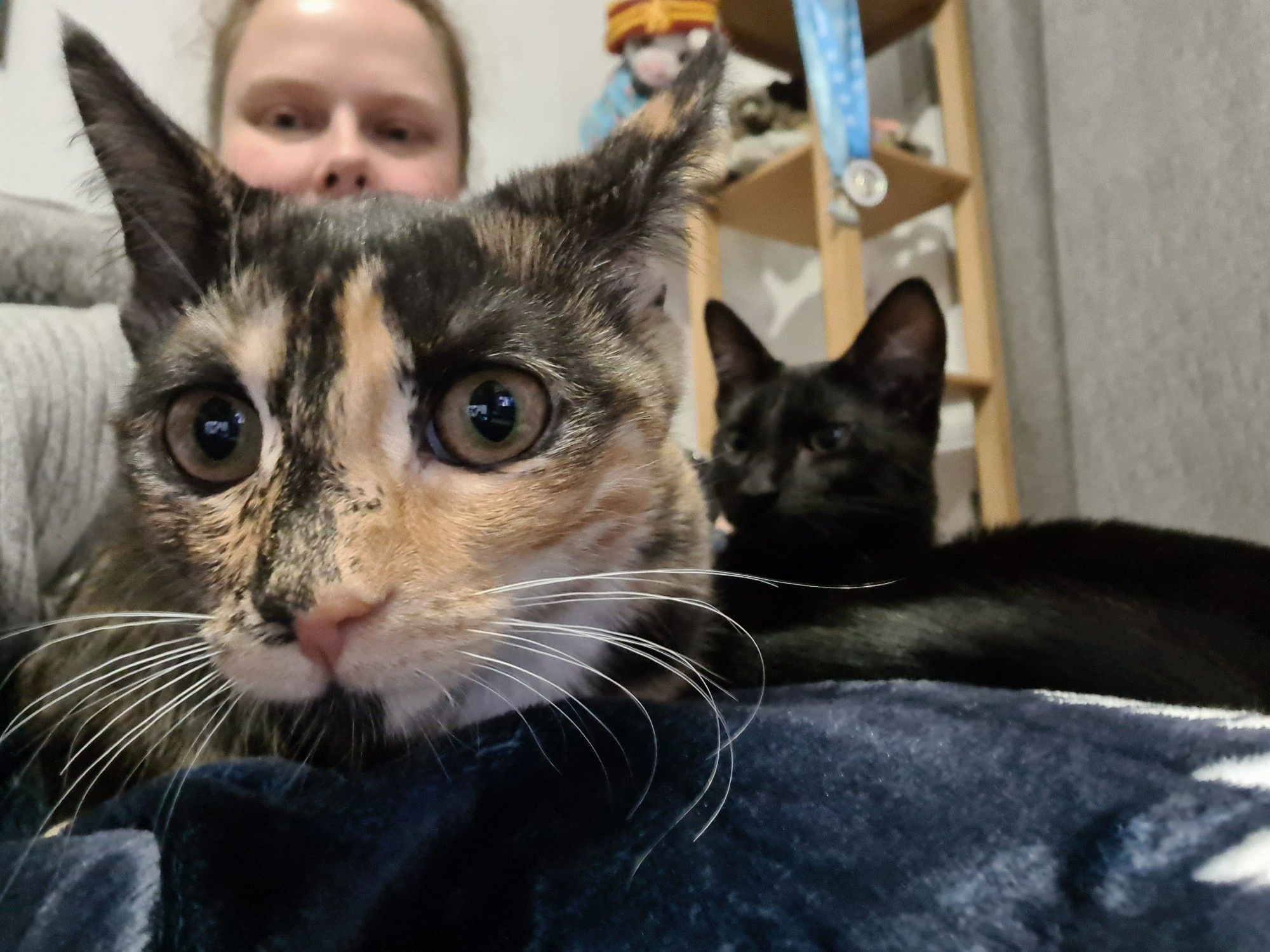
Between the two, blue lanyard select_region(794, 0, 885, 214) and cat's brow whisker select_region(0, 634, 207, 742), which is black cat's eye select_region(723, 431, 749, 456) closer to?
blue lanyard select_region(794, 0, 885, 214)

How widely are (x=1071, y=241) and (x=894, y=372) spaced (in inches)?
19.5

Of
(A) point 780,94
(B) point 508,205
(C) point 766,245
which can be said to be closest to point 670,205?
(B) point 508,205

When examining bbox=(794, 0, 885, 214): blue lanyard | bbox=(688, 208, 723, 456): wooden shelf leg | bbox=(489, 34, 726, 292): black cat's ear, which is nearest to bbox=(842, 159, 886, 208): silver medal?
bbox=(794, 0, 885, 214): blue lanyard

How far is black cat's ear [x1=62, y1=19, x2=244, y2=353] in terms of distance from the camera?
522 millimetres

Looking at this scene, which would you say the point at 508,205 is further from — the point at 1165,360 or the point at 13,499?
the point at 1165,360

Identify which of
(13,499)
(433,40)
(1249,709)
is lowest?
(1249,709)

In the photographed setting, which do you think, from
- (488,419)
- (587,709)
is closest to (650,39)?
(488,419)

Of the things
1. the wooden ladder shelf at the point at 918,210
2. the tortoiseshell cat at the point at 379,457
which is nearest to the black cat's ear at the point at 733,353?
the wooden ladder shelf at the point at 918,210

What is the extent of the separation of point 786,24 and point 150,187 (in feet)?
4.95

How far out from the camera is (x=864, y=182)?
1.41 m

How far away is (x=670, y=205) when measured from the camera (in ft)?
1.84

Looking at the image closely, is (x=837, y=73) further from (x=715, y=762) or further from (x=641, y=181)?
(x=715, y=762)

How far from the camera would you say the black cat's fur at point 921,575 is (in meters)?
0.57

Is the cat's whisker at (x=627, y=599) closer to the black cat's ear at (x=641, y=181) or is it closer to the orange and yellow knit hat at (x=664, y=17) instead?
the black cat's ear at (x=641, y=181)
